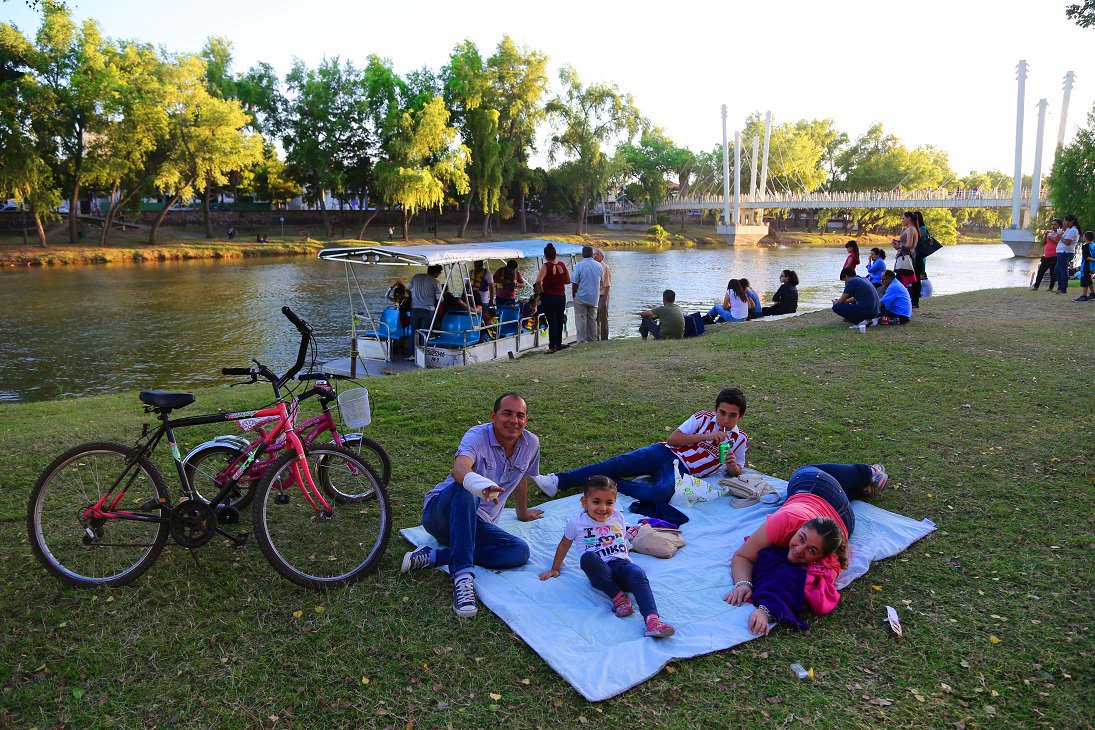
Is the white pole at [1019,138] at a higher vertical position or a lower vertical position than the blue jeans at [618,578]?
higher

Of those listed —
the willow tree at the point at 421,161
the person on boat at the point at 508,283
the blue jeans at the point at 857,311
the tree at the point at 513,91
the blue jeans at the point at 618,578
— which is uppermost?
the tree at the point at 513,91

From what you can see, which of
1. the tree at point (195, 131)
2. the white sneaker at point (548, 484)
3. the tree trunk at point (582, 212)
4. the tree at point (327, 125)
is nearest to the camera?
the white sneaker at point (548, 484)

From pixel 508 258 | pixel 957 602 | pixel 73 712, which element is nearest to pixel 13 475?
pixel 73 712

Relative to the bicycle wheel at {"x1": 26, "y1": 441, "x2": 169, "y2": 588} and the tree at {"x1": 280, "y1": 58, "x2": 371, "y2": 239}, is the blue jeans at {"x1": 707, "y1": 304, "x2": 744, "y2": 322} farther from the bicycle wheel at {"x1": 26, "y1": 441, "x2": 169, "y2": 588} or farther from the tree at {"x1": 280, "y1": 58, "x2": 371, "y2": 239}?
the tree at {"x1": 280, "y1": 58, "x2": 371, "y2": 239}

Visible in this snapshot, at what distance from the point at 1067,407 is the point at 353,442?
23.7ft

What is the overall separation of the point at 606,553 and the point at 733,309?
43.7ft

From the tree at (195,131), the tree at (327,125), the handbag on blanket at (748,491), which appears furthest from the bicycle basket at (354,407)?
the tree at (327,125)

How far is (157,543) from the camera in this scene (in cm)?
431

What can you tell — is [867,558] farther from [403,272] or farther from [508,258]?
[403,272]

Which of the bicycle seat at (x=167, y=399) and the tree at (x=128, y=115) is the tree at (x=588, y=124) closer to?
the tree at (x=128, y=115)

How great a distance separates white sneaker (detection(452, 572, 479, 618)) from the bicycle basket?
1.25m

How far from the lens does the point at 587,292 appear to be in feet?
50.4

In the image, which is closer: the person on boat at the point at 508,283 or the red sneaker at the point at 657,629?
the red sneaker at the point at 657,629

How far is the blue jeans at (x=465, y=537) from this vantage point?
176 inches
